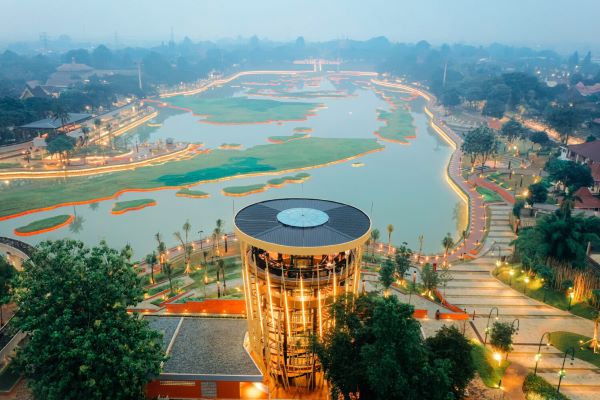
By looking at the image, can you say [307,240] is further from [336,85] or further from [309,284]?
[336,85]

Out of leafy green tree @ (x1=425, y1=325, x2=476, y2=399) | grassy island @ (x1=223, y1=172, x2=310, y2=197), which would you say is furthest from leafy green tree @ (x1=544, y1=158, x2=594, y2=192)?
leafy green tree @ (x1=425, y1=325, x2=476, y2=399)

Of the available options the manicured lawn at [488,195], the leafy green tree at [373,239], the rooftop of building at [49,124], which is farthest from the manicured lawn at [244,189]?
the rooftop of building at [49,124]

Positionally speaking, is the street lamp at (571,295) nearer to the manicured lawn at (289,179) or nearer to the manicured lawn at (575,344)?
the manicured lawn at (575,344)

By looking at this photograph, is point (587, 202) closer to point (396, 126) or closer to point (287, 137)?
point (287, 137)

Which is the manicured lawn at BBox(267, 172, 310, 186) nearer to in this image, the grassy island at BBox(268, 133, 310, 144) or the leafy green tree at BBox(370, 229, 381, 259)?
the grassy island at BBox(268, 133, 310, 144)

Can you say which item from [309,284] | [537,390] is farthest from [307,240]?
→ [537,390]

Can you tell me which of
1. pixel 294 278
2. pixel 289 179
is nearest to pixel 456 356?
pixel 294 278
